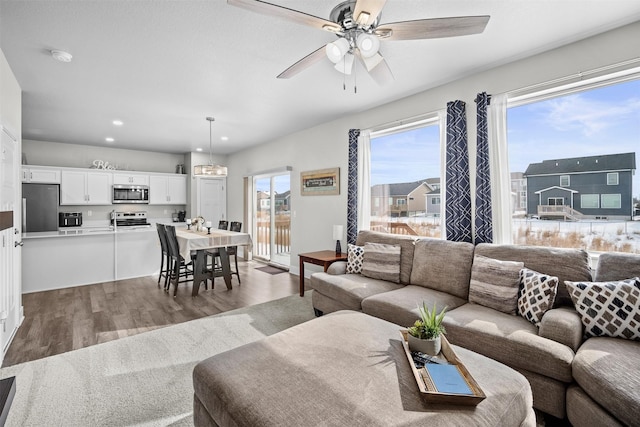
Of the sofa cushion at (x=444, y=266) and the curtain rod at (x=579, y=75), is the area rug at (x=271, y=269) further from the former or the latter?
the curtain rod at (x=579, y=75)

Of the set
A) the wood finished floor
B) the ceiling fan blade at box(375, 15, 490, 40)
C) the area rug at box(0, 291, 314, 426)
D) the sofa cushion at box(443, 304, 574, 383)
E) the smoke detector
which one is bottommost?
the area rug at box(0, 291, 314, 426)

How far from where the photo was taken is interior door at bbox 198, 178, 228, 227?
749 centimetres

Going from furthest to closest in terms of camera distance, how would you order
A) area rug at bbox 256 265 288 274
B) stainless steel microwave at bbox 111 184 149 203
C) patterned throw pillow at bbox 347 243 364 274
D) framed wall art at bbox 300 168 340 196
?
stainless steel microwave at bbox 111 184 149 203
area rug at bbox 256 265 288 274
framed wall art at bbox 300 168 340 196
patterned throw pillow at bbox 347 243 364 274

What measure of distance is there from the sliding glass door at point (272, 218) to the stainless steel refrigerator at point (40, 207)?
12.4ft

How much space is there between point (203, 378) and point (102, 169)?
6.68 meters

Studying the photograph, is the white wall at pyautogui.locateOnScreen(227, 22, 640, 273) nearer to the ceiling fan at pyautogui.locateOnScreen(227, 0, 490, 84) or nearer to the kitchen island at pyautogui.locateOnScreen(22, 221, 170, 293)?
the ceiling fan at pyautogui.locateOnScreen(227, 0, 490, 84)

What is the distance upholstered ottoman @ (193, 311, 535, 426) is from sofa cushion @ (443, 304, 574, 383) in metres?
0.41

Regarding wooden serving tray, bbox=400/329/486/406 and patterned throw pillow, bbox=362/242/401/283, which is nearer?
wooden serving tray, bbox=400/329/486/406

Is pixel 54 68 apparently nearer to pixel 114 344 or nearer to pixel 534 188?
pixel 114 344

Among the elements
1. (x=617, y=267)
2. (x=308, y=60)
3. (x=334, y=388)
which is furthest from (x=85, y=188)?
(x=617, y=267)

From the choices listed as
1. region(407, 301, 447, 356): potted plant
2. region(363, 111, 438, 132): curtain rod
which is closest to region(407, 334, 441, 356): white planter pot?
region(407, 301, 447, 356): potted plant

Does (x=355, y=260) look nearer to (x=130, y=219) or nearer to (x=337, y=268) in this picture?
(x=337, y=268)

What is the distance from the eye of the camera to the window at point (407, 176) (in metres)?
3.70

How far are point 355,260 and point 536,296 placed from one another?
1.80 meters
